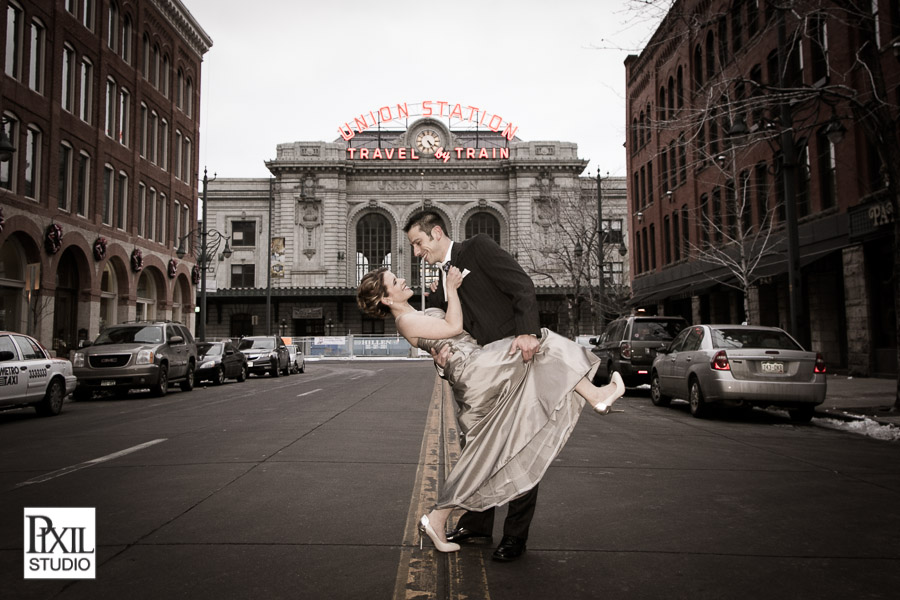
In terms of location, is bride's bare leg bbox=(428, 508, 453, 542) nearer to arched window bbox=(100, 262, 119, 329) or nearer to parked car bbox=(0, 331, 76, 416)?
parked car bbox=(0, 331, 76, 416)

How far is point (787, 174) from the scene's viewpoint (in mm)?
15312

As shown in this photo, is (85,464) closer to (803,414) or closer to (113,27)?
(803,414)

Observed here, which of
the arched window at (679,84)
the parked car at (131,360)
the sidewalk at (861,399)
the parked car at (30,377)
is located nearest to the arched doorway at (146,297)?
the parked car at (131,360)

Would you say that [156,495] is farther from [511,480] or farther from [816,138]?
[816,138]

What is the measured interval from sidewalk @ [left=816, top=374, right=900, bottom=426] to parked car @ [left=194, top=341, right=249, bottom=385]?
1738cm

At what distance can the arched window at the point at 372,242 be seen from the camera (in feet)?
201

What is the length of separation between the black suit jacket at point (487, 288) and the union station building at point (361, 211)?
175 ft

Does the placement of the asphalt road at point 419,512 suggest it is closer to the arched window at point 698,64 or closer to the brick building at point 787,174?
the brick building at point 787,174

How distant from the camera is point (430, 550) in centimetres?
431

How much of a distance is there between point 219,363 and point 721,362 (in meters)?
16.9

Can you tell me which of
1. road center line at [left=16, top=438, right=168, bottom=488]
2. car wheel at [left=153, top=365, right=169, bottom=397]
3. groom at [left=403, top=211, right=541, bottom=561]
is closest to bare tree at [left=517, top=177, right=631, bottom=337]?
car wheel at [left=153, top=365, right=169, bottom=397]

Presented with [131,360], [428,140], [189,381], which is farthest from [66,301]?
[428,140]

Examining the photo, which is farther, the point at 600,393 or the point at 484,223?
the point at 484,223

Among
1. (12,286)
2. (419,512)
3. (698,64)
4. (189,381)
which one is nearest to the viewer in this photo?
(419,512)
